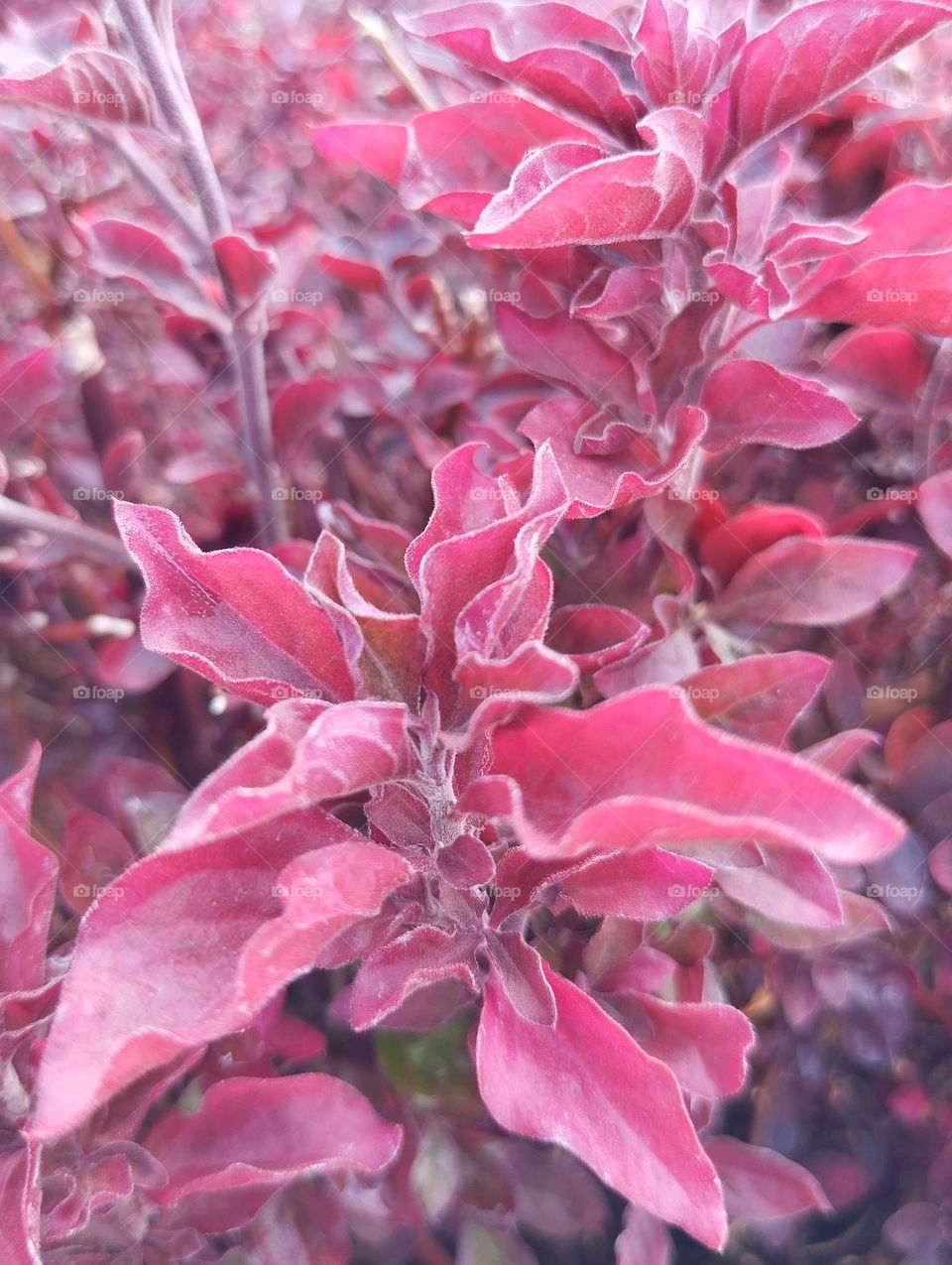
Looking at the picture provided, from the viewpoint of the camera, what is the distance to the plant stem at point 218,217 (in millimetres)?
731

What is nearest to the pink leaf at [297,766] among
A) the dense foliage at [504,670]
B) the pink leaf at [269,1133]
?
the dense foliage at [504,670]

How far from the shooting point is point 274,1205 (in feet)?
2.64

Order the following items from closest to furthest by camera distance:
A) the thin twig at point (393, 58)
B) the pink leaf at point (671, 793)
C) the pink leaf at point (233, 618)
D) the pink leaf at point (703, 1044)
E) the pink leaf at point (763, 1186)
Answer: the pink leaf at point (671, 793) < the pink leaf at point (233, 618) < the pink leaf at point (703, 1044) < the pink leaf at point (763, 1186) < the thin twig at point (393, 58)

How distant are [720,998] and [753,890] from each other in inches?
9.7

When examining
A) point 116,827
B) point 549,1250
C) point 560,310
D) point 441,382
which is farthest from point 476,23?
point 549,1250

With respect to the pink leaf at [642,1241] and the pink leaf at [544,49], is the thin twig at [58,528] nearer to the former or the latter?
the pink leaf at [544,49]

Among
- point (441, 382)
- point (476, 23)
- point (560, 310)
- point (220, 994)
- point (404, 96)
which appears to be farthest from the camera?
point (404, 96)

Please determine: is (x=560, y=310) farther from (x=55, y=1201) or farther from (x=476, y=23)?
(x=55, y=1201)

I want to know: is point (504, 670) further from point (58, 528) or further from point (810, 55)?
point (58, 528)

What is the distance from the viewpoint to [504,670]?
1.48ft

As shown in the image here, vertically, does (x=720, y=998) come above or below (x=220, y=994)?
below

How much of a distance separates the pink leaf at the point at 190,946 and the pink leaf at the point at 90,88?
1.81ft

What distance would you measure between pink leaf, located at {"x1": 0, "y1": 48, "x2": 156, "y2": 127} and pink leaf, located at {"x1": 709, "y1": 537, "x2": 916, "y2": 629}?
1.94ft

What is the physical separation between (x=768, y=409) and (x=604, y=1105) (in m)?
0.48
